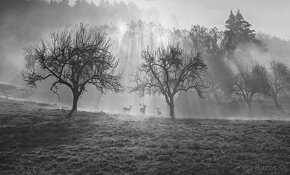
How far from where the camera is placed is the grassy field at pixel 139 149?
49.3 ft

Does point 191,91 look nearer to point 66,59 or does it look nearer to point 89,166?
point 66,59

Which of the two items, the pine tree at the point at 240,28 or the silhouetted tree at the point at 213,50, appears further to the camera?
the pine tree at the point at 240,28

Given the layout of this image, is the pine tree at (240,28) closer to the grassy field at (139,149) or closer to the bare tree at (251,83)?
the bare tree at (251,83)

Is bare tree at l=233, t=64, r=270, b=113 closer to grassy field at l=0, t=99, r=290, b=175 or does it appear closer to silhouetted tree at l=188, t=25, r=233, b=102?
silhouetted tree at l=188, t=25, r=233, b=102

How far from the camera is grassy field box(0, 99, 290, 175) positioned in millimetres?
15023

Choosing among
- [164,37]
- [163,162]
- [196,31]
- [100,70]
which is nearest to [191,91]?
[196,31]

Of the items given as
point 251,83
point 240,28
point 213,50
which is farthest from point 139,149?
point 240,28

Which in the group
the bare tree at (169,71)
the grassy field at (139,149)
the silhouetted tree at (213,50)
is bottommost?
the grassy field at (139,149)

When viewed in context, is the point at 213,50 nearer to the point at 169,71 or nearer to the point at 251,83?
the point at 251,83

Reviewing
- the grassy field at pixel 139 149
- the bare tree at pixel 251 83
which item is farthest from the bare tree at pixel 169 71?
the bare tree at pixel 251 83

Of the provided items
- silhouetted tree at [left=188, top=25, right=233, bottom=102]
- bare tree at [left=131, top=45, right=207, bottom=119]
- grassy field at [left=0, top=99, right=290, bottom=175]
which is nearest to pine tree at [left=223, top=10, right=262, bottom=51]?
silhouetted tree at [left=188, top=25, right=233, bottom=102]

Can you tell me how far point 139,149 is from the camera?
18.7 meters

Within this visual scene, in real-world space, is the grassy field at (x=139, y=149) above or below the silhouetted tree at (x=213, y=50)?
below

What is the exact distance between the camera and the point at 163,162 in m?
15.8
